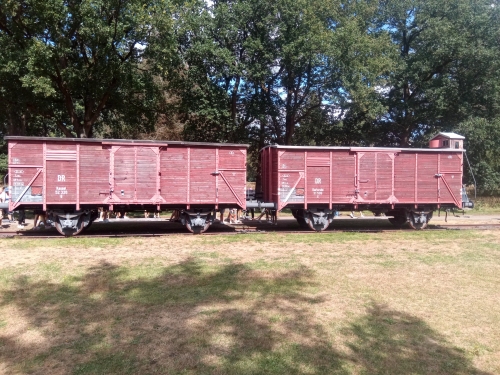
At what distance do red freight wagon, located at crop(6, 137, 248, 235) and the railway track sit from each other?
2.62 ft

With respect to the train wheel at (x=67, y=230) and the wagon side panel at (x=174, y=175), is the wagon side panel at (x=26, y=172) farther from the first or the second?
the wagon side panel at (x=174, y=175)

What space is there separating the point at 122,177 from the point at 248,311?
343 inches

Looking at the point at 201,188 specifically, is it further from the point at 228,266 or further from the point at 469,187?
the point at 469,187

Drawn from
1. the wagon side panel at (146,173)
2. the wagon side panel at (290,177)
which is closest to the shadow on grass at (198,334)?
the wagon side panel at (146,173)

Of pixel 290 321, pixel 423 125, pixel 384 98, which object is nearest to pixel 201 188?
pixel 290 321

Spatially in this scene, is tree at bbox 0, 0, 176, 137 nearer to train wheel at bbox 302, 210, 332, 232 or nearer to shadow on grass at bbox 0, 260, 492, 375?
train wheel at bbox 302, 210, 332, 232

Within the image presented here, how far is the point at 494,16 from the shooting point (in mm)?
27969

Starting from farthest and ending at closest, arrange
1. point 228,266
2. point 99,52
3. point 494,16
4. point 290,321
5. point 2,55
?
point 494,16, point 99,52, point 2,55, point 228,266, point 290,321

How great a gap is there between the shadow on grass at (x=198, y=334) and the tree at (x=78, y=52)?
44.4 feet

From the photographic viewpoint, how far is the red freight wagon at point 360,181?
1478 centimetres

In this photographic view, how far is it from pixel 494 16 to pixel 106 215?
92.5 ft

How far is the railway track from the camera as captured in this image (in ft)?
44.3

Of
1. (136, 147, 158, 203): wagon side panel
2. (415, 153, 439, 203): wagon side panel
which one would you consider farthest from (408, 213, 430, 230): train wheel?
(136, 147, 158, 203): wagon side panel

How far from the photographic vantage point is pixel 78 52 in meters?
20.2
